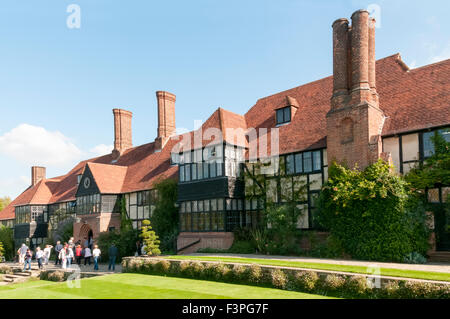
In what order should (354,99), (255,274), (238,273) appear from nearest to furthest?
(255,274) < (238,273) < (354,99)

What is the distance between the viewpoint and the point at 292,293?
10.8 metres

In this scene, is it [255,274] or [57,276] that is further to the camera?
[57,276]

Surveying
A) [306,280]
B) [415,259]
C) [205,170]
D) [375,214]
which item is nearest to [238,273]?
[306,280]

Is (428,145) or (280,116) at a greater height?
(280,116)

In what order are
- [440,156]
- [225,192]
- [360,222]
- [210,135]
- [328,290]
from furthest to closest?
1. [210,135]
2. [225,192]
3. [360,222]
4. [440,156]
5. [328,290]

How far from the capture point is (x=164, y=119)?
30453 millimetres

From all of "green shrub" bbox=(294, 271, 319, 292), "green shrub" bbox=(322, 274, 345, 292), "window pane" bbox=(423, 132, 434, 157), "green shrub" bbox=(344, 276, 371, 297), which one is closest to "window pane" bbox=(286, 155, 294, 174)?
"window pane" bbox=(423, 132, 434, 157)

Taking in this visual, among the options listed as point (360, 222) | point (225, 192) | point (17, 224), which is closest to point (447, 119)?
point (360, 222)

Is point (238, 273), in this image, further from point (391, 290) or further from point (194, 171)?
point (194, 171)

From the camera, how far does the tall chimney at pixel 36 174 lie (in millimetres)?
40625

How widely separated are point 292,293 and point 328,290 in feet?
3.30

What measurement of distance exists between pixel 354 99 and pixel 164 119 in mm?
16938

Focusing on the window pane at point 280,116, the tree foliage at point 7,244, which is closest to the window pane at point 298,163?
the window pane at point 280,116

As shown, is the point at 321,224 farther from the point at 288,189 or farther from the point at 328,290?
the point at 328,290
